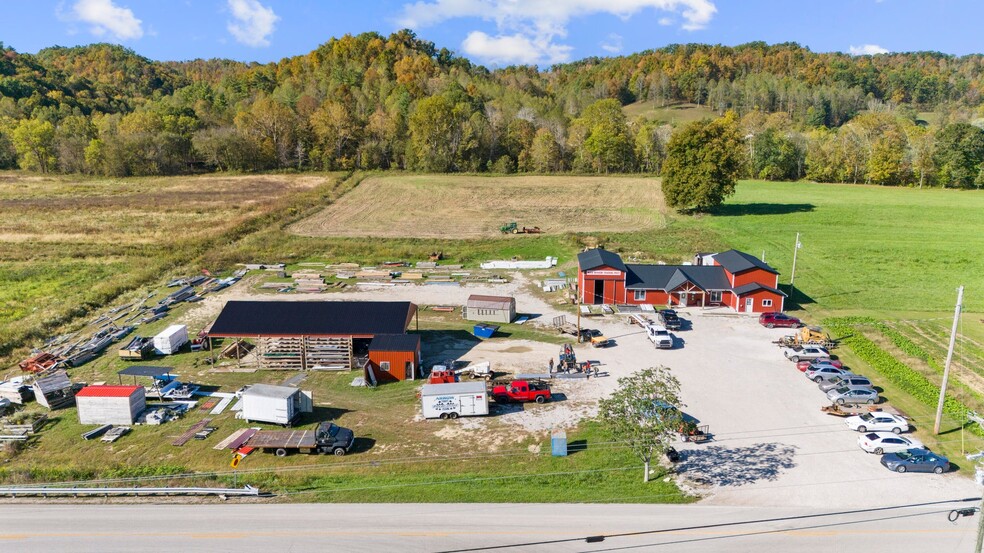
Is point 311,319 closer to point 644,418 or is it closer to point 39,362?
point 39,362

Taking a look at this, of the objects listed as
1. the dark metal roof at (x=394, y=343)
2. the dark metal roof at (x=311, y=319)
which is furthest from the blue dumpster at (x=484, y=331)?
the dark metal roof at (x=394, y=343)

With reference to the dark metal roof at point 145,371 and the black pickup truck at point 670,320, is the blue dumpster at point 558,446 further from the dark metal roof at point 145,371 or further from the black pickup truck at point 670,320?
the dark metal roof at point 145,371

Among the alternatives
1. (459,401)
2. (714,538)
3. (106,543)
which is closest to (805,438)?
(714,538)

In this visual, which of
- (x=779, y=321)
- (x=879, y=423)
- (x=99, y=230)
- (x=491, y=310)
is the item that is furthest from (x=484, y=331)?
(x=99, y=230)

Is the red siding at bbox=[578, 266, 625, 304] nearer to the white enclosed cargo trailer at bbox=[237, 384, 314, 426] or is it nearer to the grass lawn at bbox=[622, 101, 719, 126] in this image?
the white enclosed cargo trailer at bbox=[237, 384, 314, 426]

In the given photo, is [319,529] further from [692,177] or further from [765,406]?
[692,177]

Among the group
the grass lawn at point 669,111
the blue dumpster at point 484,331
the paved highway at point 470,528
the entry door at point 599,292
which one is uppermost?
the grass lawn at point 669,111

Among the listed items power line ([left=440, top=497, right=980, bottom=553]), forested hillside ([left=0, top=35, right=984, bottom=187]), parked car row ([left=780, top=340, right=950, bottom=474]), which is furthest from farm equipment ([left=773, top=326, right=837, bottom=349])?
forested hillside ([left=0, top=35, right=984, bottom=187])
